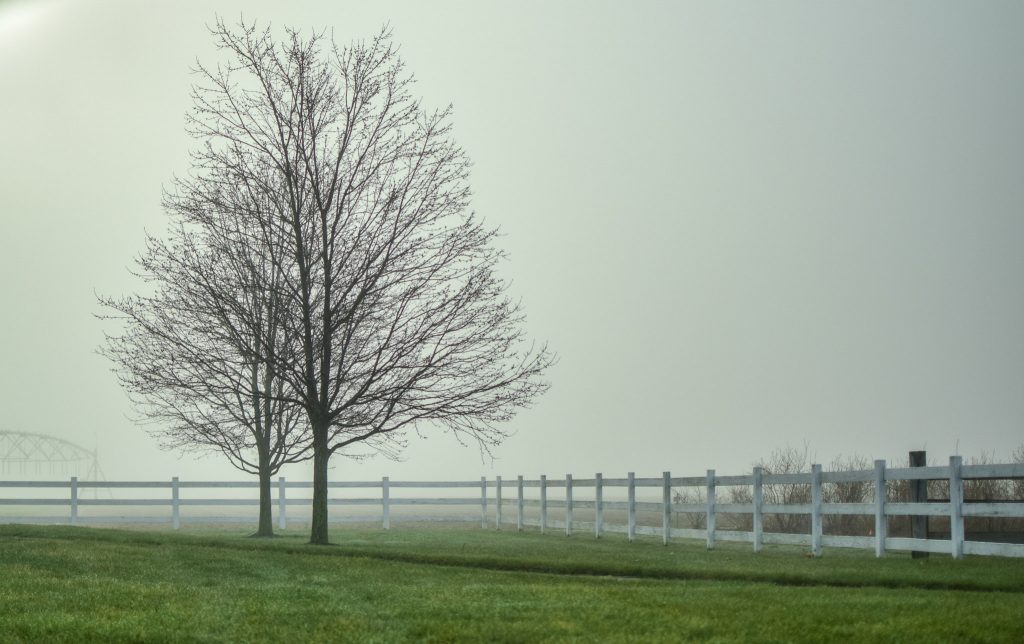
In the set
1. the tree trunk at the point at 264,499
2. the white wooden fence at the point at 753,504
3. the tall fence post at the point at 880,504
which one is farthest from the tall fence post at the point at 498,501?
the tall fence post at the point at 880,504

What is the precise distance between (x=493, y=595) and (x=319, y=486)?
1182 cm

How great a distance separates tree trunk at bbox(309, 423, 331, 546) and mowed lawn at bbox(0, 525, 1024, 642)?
6.63ft

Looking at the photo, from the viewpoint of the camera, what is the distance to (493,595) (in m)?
12.6

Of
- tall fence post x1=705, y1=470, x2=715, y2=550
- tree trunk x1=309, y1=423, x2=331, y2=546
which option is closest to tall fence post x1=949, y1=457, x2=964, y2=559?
tall fence post x1=705, y1=470, x2=715, y2=550

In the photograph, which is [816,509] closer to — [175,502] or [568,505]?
[568,505]

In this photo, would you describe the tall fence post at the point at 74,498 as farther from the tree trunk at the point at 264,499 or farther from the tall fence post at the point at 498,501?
the tall fence post at the point at 498,501

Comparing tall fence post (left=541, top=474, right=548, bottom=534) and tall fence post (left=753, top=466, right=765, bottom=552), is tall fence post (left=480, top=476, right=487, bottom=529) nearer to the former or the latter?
tall fence post (left=541, top=474, right=548, bottom=534)

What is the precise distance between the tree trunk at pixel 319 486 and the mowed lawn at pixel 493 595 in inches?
79.5

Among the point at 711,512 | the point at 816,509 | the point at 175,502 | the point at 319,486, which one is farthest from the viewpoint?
the point at 175,502

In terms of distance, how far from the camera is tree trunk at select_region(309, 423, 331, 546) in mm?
23484

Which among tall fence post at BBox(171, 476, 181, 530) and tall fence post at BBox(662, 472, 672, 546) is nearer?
tall fence post at BBox(662, 472, 672, 546)

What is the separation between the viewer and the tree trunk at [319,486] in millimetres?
23484

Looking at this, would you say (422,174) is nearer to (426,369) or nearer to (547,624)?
(426,369)

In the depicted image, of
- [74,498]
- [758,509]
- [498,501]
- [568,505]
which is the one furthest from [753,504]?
[74,498]
